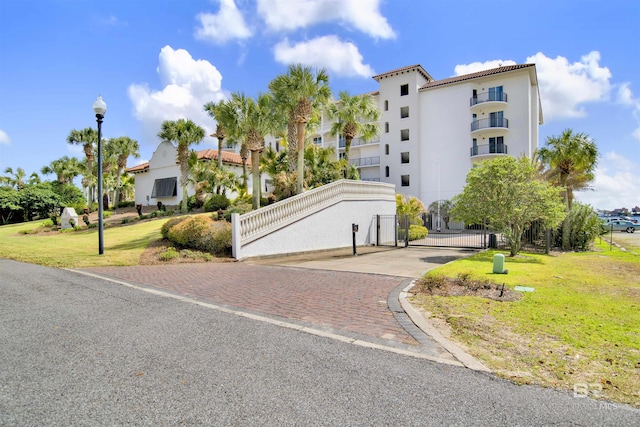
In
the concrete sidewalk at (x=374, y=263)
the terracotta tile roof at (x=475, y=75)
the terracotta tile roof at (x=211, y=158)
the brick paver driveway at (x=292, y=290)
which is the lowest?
the concrete sidewalk at (x=374, y=263)

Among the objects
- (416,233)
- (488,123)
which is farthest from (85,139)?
(488,123)

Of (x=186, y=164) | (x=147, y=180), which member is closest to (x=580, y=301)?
Answer: (x=186, y=164)

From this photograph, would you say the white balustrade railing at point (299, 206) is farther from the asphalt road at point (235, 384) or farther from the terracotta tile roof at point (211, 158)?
the terracotta tile roof at point (211, 158)

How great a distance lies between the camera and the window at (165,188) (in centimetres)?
3456

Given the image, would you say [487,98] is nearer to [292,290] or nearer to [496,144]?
[496,144]

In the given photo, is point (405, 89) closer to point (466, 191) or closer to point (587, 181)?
point (587, 181)

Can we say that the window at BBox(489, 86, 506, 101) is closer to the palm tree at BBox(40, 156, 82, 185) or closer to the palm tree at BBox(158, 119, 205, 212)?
the palm tree at BBox(158, 119, 205, 212)

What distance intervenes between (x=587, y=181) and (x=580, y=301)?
34680 mm

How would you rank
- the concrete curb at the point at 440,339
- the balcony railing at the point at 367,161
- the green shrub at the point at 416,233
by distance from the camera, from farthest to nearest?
the balcony railing at the point at 367,161
the green shrub at the point at 416,233
the concrete curb at the point at 440,339

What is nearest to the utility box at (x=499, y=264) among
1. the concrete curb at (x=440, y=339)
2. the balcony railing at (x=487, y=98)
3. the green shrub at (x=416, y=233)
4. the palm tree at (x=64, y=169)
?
the concrete curb at (x=440, y=339)

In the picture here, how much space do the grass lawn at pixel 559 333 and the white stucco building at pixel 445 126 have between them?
1261 inches

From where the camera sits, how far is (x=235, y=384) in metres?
3.50

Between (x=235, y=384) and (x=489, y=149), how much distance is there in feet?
129

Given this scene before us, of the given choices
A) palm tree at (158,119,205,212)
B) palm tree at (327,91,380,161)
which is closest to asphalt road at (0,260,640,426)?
palm tree at (327,91,380,161)
